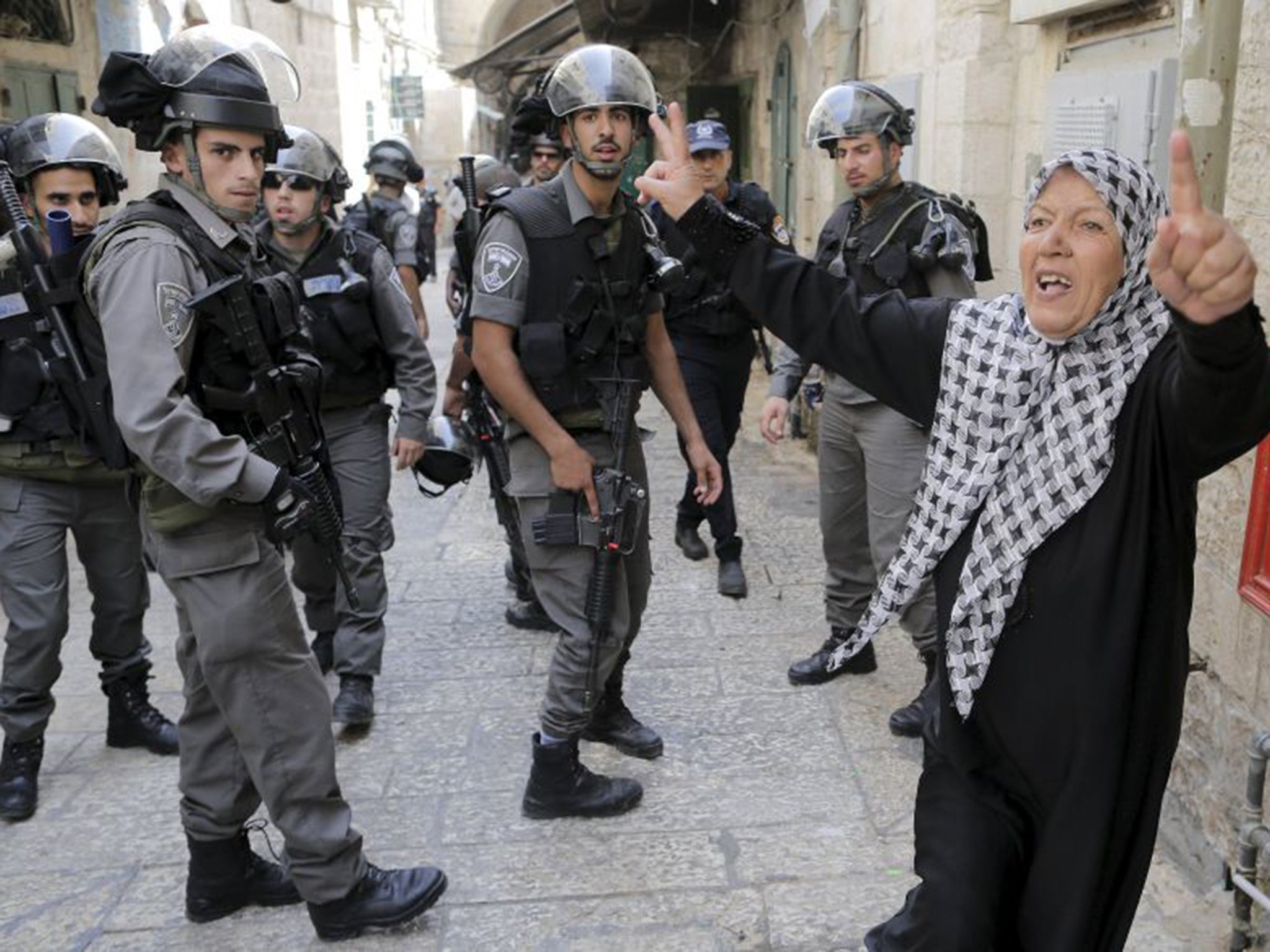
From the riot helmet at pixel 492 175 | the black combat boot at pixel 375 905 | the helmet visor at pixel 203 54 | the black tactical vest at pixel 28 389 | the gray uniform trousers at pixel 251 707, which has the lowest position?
the black combat boot at pixel 375 905

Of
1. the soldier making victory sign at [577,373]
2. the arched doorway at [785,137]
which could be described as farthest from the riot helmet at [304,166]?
the arched doorway at [785,137]

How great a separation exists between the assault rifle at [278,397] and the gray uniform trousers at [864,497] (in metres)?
1.79

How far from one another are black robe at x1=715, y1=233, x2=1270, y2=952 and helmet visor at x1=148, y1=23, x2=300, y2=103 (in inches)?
74.2

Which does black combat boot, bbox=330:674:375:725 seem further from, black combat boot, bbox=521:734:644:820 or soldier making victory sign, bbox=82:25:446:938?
soldier making victory sign, bbox=82:25:446:938

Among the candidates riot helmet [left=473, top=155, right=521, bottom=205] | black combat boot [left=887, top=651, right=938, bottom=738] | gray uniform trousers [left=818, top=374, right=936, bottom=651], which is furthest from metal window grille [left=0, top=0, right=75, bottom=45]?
black combat boot [left=887, top=651, right=938, bottom=738]

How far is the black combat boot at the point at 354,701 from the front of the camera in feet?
14.1

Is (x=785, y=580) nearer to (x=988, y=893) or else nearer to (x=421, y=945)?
(x=421, y=945)

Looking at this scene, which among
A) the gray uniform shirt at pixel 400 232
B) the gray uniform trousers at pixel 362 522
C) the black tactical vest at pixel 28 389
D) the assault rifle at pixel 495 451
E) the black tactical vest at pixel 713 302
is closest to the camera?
the black tactical vest at pixel 28 389

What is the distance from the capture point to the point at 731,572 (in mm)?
5652

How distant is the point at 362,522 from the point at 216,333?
1.59m

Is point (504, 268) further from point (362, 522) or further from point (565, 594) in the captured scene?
point (362, 522)

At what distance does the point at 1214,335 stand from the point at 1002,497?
543mm

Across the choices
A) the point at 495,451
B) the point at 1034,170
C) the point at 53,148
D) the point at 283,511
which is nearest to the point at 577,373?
the point at 283,511

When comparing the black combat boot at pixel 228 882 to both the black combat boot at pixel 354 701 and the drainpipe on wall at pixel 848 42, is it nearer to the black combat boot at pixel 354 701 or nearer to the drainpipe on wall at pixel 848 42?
the black combat boot at pixel 354 701
